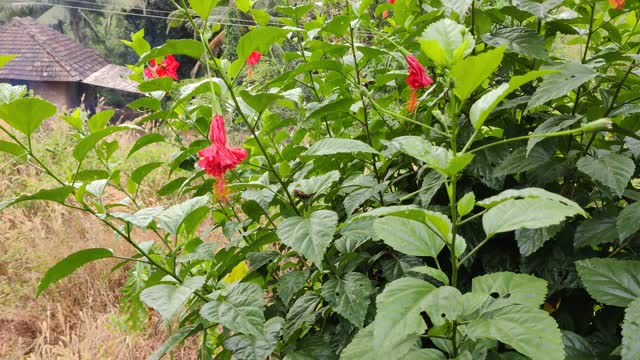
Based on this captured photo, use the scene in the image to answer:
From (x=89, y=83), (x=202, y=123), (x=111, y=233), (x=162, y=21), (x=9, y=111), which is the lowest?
(x=89, y=83)

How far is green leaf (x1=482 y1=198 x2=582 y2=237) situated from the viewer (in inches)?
18.9

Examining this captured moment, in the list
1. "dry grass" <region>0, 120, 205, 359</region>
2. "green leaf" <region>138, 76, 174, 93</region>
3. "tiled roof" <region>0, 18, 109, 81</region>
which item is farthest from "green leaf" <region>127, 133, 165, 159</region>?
"tiled roof" <region>0, 18, 109, 81</region>

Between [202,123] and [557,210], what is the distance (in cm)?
86

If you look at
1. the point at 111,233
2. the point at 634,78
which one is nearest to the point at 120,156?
the point at 111,233

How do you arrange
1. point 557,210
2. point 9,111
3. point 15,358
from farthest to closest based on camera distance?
point 15,358 → point 9,111 → point 557,210

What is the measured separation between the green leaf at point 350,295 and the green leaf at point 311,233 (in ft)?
0.32

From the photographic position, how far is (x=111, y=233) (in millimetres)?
3271

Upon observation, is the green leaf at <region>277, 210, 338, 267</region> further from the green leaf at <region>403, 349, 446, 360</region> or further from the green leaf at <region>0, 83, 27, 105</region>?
the green leaf at <region>0, 83, 27, 105</region>

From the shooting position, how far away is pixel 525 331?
1.56 feet

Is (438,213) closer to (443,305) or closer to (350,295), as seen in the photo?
(443,305)

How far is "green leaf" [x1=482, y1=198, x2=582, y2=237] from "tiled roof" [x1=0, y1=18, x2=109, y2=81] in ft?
49.9

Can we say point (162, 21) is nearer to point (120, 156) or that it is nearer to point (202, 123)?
point (120, 156)

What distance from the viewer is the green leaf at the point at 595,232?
0.71 meters

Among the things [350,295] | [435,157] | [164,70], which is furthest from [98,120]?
[435,157]
